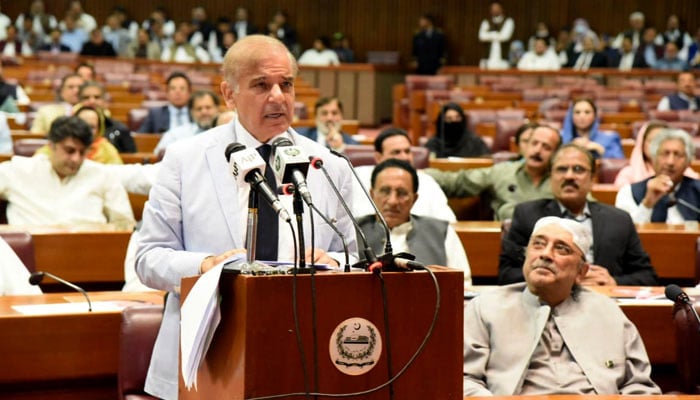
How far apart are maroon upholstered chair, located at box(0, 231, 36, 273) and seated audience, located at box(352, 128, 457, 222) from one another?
138 centimetres

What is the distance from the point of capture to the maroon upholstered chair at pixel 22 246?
361 cm

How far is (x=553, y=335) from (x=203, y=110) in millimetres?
4389

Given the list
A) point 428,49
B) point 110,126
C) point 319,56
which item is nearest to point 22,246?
point 110,126

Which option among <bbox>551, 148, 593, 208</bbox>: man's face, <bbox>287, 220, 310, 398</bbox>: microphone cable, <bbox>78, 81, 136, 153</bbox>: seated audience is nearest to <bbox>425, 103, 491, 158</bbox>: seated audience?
<bbox>78, 81, 136, 153</bbox>: seated audience

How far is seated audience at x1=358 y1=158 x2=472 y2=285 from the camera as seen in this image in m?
4.14

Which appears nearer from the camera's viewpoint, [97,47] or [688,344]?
[688,344]

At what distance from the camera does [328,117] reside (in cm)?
760

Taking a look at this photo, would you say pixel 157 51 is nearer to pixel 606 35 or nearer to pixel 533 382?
pixel 606 35

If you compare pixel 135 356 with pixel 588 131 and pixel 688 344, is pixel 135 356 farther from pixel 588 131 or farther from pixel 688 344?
pixel 588 131

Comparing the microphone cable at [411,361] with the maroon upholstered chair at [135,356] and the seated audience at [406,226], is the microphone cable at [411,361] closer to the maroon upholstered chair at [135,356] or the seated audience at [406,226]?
the maroon upholstered chair at [135,356]

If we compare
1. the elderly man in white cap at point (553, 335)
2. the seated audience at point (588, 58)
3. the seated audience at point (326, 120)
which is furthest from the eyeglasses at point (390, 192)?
the seated audience at point (588, 58)

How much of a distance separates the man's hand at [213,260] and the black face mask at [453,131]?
6.50m

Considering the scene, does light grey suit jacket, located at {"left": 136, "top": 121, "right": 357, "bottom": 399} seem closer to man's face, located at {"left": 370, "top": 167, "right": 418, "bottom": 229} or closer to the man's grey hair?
man's face, located at {"left": 370, "top": 167, "right": 418, "bottom": 229}

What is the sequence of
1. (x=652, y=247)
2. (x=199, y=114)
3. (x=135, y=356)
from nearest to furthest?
1. (x=135, y=356)
2. (x=652, y=247)
3. (x=199, y=114)
